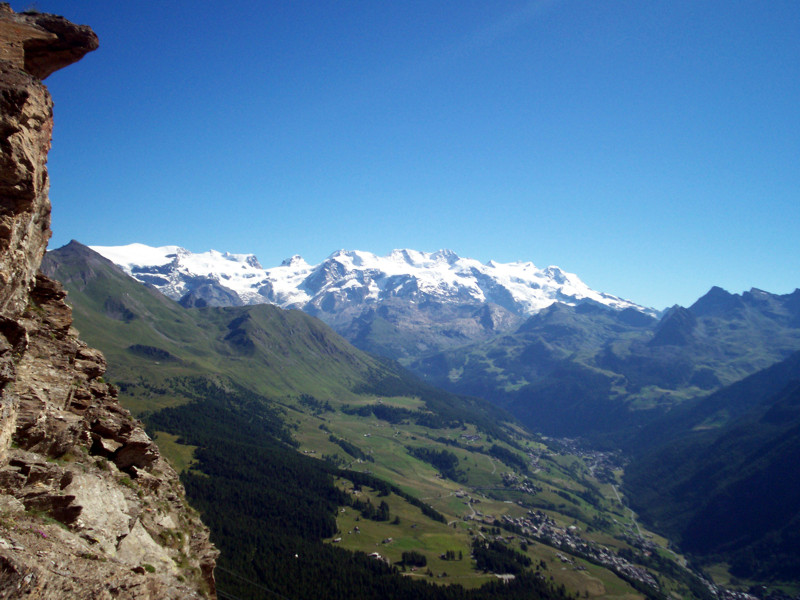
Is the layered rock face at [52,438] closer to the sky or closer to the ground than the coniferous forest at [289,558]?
closer to the sky

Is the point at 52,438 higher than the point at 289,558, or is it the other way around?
the point at 52,438

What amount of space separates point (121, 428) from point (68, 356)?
7164 millimetres

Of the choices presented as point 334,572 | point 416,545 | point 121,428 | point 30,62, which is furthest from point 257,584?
point 30,62

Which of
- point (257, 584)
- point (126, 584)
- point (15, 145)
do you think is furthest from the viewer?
point (257, 584)

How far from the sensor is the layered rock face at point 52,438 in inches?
857

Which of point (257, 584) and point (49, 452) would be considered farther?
point (257, 584)

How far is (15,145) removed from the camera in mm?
25391

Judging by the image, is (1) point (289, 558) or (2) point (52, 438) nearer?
(2) point (52, 438)

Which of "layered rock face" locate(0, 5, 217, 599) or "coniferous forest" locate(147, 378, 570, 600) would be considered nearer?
"layered rock face" locate(0, 5, 217, 599)

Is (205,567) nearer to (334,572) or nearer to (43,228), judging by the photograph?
(43,228)

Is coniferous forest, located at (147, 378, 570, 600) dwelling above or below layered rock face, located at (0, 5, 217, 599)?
below

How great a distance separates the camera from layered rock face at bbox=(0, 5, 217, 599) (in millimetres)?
21766

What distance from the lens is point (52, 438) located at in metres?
27.3

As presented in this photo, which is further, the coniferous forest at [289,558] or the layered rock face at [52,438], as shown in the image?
the coniferous forest at [289,558]
